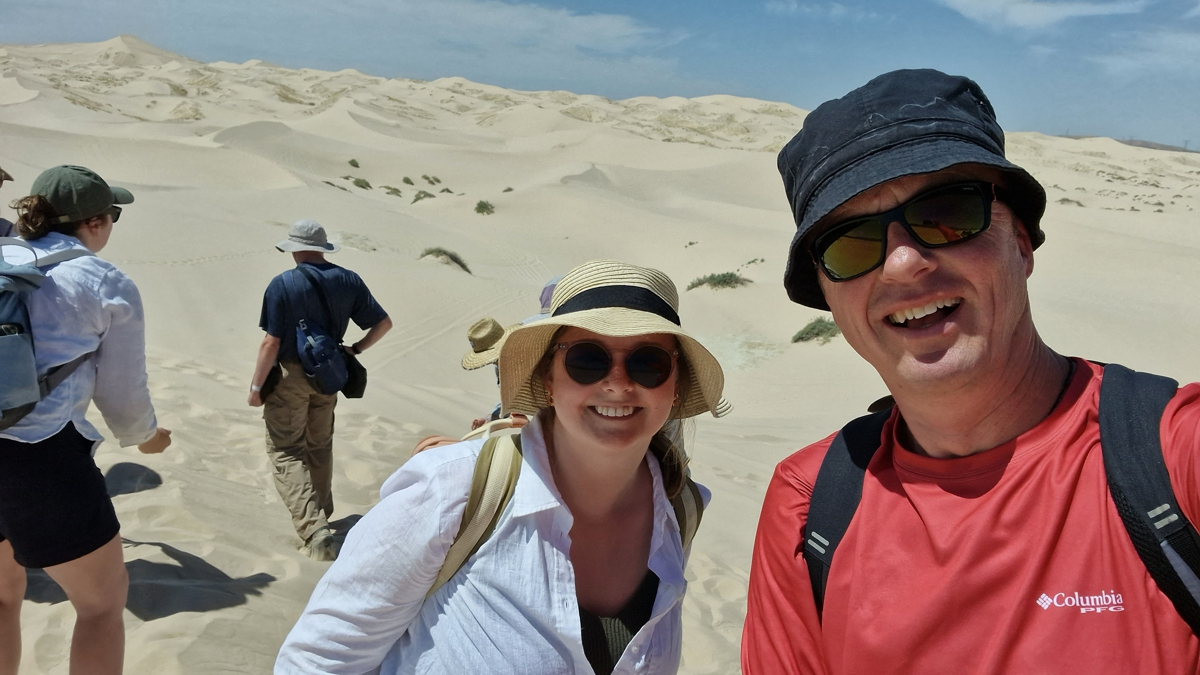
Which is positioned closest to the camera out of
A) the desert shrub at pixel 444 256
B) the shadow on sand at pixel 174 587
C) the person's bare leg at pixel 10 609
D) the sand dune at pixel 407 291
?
the person's bare leg at pixel 10 609

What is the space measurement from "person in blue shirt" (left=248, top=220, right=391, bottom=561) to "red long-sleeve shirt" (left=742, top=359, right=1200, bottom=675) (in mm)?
3865

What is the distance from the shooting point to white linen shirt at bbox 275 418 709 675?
176cm

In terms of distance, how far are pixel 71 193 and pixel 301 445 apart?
2.41 metres

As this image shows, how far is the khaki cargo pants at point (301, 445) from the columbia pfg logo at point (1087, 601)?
172 inches

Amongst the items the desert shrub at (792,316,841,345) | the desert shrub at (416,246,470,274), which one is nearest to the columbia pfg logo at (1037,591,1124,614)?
the desert shrub at (792,316,841,345)

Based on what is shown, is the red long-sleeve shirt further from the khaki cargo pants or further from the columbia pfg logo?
the khaki cargo pants

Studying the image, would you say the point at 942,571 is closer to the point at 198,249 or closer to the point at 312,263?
the point at 312,263

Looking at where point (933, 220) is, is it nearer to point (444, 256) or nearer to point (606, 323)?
point (606, 323)

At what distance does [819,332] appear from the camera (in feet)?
39.5

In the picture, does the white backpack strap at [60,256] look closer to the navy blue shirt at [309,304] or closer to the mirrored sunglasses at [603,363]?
the navy blue shirt at [309,304]

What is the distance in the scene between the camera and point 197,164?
88.5ft

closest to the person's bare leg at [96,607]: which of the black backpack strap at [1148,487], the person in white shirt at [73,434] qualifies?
the person in white shirt at [73,434]

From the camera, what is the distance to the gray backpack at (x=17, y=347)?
2.46m

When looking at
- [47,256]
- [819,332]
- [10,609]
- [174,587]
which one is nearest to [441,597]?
[47,256]
